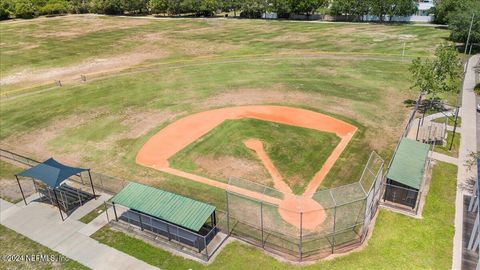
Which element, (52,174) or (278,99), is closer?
(52,174)

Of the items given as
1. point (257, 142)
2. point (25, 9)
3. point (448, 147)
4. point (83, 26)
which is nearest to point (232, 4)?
point (83, 26)

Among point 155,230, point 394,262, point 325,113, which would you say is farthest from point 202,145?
point 394,262

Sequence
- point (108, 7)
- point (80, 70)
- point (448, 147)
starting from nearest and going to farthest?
point (448, 147) < point (80, 70) < point (108, 7)

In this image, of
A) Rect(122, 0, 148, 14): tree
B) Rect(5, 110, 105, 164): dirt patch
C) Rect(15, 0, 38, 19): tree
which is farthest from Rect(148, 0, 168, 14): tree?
Rect(5, 110, 105, 164): dirt patch

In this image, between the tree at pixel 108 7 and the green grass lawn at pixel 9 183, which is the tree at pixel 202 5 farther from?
the green grass lawn at pixel 9 183

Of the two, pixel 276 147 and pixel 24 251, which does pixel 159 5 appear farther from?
pixel 24 251

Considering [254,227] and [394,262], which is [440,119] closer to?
[394,262]

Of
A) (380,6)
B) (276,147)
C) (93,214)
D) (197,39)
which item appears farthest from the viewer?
(380,6)

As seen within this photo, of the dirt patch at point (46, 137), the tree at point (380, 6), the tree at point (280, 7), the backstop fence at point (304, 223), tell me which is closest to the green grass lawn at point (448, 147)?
the backstop fence at point (304, 223)
